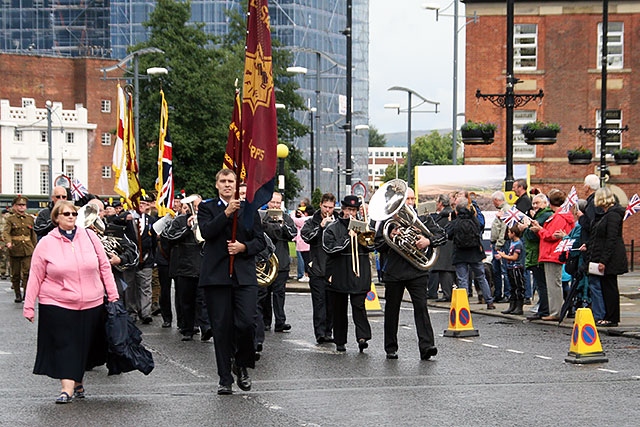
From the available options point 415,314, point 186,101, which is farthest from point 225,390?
point 186,101

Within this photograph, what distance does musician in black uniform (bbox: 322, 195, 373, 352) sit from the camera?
15.3 meters

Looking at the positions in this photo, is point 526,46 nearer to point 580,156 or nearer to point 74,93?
point 580,156

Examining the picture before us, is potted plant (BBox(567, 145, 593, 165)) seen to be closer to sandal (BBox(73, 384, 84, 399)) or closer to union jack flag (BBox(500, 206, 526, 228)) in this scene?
union jack flag (BBox(500, 206, 526, 228))

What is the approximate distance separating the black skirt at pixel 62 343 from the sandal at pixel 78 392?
25 cm

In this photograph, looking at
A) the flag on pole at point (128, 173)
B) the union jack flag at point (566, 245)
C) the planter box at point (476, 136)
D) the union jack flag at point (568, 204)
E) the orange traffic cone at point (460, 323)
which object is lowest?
the orange traffic cone at point (460, 323)

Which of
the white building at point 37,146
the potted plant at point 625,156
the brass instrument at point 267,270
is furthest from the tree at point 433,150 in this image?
the brass instrument at point 267,270

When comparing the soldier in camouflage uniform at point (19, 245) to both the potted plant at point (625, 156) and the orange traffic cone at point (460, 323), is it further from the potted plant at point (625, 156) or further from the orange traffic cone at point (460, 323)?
the potted plant at point (625, 156)

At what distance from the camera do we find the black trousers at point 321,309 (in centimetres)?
1661

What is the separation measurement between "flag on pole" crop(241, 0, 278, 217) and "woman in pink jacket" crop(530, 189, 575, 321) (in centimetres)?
782

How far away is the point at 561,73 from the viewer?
4962 centimetres

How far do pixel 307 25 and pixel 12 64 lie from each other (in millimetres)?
24683

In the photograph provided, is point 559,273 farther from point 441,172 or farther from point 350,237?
point 441,172

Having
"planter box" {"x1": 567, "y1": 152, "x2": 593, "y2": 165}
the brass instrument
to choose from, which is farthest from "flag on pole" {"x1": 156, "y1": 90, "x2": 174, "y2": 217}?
"planter box" {"x1": 567, "y1": 152, "x2": 593, "y2": 165}

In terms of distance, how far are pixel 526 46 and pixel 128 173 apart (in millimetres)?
28603
